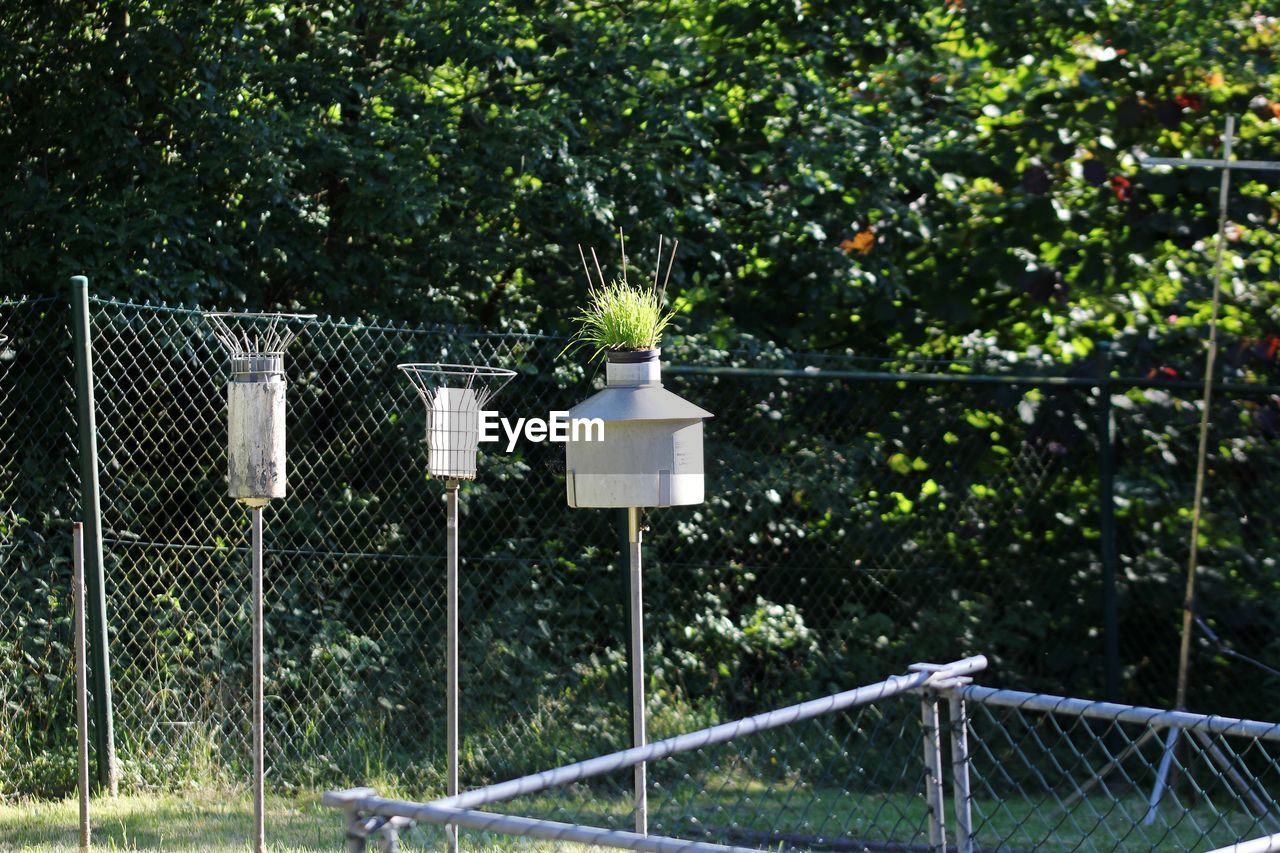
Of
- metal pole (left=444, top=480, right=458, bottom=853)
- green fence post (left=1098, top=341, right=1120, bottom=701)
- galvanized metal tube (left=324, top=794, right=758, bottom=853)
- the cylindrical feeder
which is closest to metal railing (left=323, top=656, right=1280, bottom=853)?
galvanized metal tube (left=324, top=794, right=758, bottom=853)

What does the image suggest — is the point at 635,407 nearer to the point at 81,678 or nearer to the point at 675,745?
the point at 675,745

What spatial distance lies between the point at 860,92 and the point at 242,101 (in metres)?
3.34

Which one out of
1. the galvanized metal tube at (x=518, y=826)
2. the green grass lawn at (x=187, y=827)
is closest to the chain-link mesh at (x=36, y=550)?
the green grass lawn at (x=187, y=827)

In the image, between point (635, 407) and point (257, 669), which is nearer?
point (635, 407)

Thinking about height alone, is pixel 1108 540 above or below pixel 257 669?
above

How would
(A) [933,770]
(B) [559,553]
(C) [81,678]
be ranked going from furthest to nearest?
(B) [559,553] < (C) [81,678] < (A) [933,770]

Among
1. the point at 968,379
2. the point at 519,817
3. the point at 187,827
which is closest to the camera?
the point at 519,817

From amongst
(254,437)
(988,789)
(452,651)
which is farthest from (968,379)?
(254,437)

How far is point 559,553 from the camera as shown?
20.2 ft

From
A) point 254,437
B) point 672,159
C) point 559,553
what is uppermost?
point 672,159

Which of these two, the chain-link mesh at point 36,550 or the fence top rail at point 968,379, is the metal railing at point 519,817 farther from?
the chain-link mesh at point 36,550

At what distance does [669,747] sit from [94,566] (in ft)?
12.2

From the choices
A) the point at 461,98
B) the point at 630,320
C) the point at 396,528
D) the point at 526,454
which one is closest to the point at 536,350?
the point at 526,454

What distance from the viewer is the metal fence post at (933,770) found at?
2.94 metres
